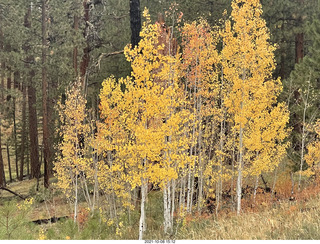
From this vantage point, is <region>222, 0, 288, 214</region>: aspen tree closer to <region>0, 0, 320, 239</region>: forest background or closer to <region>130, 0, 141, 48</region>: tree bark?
<region>0, 0, 320, 239</region>: forest background

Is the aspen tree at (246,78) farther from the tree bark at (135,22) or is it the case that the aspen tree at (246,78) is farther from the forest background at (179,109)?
the tree bark at (135,22)

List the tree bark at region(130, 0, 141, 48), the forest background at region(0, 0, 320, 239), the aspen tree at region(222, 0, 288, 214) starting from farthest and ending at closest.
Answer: the tree bark at region(130, 0, 141, 48)
the aspen tree at region(222, 0, 288, 214)
the forest background at region(0, 0, 320, 239)

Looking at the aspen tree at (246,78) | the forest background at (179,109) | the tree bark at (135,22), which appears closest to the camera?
the forest background at (179,109)

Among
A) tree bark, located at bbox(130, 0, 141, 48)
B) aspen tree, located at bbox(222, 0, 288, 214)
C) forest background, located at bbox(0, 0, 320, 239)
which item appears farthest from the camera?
tree bark, located at bbox(130, 0, 141, 48)

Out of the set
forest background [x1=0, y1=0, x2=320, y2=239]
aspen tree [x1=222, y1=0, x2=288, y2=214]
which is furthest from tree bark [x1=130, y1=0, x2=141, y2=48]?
aspen tree [x1=222, y1=0, x2=288, y2=214]

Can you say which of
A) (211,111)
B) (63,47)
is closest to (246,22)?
(211,111)

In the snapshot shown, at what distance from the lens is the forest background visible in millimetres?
9453

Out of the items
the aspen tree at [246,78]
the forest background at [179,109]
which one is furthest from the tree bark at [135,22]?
the aspen tree at [246,78]

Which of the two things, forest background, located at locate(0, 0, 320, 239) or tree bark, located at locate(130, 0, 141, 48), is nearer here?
forest background, located at locate(0, 0, 320, 239)

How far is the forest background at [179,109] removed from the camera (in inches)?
372

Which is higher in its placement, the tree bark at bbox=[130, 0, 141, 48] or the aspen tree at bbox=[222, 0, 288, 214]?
the tree bark at bbox=[130, 0, 141, 48]

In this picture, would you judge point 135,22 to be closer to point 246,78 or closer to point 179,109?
point 179,109

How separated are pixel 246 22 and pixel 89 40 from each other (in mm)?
8460

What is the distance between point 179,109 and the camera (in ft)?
48.6
